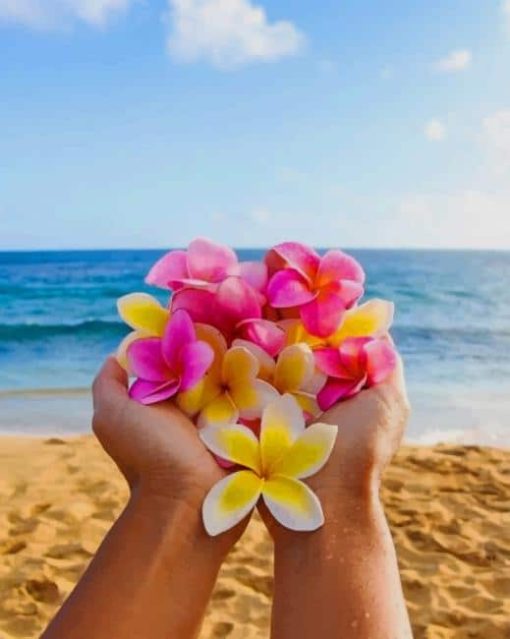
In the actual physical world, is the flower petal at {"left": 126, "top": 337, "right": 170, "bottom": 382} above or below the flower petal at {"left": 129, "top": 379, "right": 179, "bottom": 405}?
above

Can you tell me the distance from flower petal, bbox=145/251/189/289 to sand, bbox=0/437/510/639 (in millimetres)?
1343

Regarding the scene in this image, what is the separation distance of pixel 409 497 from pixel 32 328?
896cm

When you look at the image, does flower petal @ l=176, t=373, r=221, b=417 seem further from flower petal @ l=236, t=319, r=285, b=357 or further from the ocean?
the ocean

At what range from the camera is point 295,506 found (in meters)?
1.03

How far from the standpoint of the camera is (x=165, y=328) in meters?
1.15

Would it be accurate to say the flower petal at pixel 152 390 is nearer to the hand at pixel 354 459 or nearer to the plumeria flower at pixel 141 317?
the plumeria flower at pixel 141 317

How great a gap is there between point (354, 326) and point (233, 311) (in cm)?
17

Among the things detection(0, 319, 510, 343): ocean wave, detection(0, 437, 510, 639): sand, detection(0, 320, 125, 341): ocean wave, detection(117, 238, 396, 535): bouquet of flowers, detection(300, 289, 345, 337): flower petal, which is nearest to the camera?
detection(117, 238, 396, 535): bouquet of flowers

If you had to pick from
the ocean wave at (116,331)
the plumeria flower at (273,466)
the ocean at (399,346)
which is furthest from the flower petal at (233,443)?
the ocean wave at (116,331)

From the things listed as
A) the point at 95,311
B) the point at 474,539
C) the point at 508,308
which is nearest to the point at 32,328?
the point at 95,311

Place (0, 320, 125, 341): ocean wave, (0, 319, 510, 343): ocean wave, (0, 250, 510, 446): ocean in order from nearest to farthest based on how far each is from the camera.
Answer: (0, 250, 510, 446): ocean < (0, 319, 510, 343): ocean wave < (0, 320, 125, 341): ocean wave

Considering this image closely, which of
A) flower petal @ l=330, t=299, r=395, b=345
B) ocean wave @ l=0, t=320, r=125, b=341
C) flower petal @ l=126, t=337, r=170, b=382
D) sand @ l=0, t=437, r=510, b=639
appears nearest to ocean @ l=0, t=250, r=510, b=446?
ocean wave @ l=0, t=320, r=125, b=341

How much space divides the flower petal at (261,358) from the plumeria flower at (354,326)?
6 centimetres

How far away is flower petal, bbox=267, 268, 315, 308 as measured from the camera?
116 centimetres
